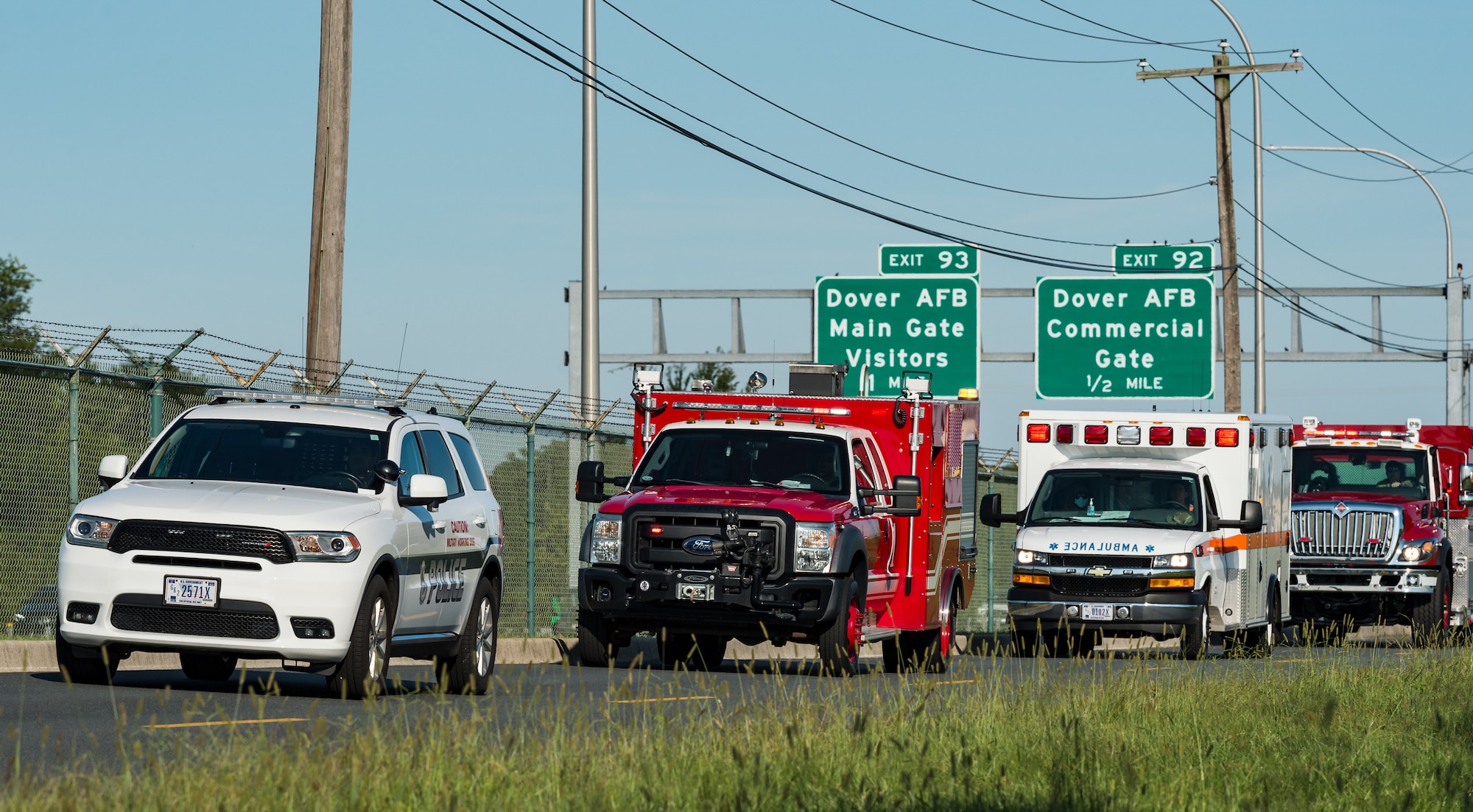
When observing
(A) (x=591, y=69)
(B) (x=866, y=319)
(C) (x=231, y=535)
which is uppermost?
(A) (x=591, y=69)

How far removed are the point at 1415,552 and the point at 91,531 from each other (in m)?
19.9

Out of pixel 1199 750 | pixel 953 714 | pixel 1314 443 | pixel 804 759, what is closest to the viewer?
pixel 804 759

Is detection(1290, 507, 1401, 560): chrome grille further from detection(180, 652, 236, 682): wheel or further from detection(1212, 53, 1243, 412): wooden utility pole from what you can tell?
detection(180, 652, 236, 682): wheel

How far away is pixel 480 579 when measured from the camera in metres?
14.9

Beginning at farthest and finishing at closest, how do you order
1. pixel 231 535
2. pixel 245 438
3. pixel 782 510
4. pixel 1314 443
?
pixel 1314 443, pixel 782 510, pixel 245 438, pixel 231 535

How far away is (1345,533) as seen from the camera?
28.1 m

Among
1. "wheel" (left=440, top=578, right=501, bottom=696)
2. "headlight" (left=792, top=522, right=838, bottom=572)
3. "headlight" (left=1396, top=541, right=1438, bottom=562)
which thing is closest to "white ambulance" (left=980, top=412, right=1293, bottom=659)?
"headlight" (left=1396, top=541, right=1438, bottom=562)

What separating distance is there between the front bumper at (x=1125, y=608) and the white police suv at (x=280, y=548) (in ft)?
32.0

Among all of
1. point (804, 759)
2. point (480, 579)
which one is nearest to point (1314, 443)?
point (480, 579)

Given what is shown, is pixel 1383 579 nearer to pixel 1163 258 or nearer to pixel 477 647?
pixel 1163 258

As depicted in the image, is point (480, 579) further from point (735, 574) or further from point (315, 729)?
point (315, 729)

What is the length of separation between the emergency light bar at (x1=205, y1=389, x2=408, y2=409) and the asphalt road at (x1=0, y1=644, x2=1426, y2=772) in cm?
190

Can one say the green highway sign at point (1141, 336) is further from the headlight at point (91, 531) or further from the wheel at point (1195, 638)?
the headlight at point (91, 531)

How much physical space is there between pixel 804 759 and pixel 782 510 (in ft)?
26.6
